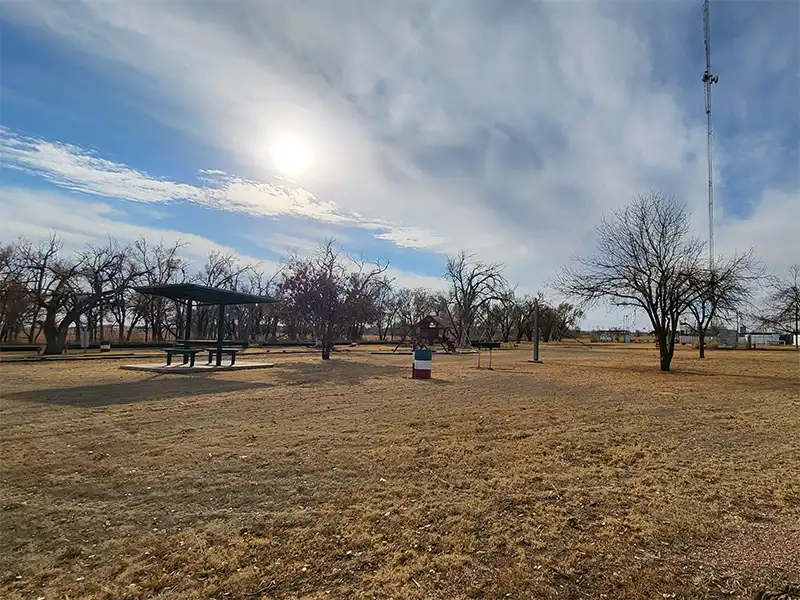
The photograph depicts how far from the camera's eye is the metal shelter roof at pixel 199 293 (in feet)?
49.3

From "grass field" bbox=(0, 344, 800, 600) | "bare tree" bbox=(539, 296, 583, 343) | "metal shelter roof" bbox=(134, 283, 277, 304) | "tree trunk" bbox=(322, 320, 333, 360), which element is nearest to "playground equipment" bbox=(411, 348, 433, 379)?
"grass field" bbox=(0, 344, 800, 600)

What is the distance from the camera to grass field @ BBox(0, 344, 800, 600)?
8.56ft

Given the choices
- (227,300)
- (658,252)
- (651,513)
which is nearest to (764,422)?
(651,513)

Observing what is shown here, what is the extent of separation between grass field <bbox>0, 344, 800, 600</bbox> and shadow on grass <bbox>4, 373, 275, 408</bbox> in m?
0.62

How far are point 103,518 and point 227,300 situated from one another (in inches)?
575

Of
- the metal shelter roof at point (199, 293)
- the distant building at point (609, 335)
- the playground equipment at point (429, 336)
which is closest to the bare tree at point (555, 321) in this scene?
the distant building at point (609, 335)

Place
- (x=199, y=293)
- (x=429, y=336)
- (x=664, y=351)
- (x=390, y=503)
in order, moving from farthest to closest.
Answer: (x=429, y=336)
(x=664, y=351)
(x=199, y=293)
(x=390, y=503)

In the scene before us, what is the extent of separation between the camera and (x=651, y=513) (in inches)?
141

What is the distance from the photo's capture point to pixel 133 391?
9711 mm

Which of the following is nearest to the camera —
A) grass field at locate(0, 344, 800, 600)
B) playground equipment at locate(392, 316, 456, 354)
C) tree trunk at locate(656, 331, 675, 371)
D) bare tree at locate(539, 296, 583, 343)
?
grass field at locate(0, 344, 800, 600)

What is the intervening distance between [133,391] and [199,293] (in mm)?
7083

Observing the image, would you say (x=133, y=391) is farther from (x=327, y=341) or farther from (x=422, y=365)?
(x=327, y=341)

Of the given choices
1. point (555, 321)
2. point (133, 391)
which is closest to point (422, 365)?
point (133, 391)

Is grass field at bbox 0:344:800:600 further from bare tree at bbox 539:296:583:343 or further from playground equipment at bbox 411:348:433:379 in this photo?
bare tree at bbox 539:296:583:343
